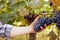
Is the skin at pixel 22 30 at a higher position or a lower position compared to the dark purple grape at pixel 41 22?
lower

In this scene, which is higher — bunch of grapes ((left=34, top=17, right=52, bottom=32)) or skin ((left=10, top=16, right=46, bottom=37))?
bunch of grapes ((left=34, top=17, right=52, bottom=32))

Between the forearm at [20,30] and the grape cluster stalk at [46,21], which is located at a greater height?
the grape cluster stalk at [46,21]

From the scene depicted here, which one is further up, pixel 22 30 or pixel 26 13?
pixel 26 13

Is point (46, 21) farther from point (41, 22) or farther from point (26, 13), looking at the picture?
point (26, 13)

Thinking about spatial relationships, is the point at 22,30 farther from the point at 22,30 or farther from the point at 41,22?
the point at 41,22

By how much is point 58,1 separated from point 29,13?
187 millimetres

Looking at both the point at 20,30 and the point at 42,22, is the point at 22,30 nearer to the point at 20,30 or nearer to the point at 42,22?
the point at 20,30

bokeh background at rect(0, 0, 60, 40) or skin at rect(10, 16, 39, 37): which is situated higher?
bokeh background at rect(0, 0, 60, 40)

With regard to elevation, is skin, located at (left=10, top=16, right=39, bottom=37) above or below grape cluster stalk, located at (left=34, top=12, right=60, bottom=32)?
below

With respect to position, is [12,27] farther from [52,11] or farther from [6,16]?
[52,11]

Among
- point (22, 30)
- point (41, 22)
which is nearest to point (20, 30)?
point (22, 30)

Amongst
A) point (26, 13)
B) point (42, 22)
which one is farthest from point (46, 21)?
point (26, 13)

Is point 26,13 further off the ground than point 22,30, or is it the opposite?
point 26,13

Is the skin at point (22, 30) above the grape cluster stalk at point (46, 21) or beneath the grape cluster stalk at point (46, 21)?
beneath
